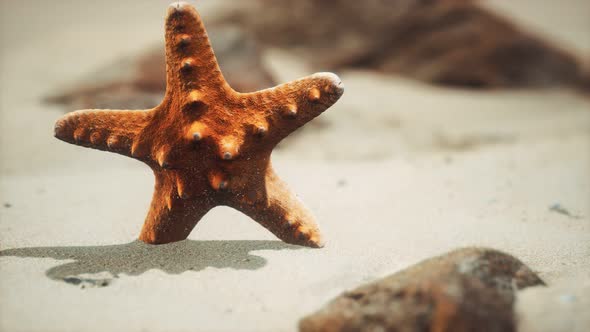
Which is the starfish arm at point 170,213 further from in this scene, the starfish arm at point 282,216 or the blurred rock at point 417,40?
the blurred rock at point 417,40

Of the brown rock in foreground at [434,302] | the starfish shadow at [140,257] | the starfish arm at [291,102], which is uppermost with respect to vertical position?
the starfish arm at [291,102]

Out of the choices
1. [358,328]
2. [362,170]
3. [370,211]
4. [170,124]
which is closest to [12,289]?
[170,124]

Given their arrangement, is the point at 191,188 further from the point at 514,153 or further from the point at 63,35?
the point at 63,35

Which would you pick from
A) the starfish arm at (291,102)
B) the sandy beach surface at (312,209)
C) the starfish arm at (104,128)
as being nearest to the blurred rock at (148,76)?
the sandy beach surface at (312,209)

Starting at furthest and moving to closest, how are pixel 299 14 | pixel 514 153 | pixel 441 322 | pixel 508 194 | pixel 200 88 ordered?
pixel 299 14, pixel 514 153, pixel 508 194, pixel 200 88, pixel 441 322

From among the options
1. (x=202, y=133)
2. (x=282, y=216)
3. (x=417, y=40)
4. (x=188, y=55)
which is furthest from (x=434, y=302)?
(x=417, y=40)

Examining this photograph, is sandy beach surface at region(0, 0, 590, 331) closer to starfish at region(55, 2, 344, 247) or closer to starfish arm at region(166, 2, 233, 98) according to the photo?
starfish at region(55, 2, 344, 247)

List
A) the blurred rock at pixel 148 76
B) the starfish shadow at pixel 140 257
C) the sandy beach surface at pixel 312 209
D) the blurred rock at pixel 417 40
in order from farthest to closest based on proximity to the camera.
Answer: the blurred rock at pixel 417 40 < the blurred rock at pixel 148 76 < the starfish shadow at pixel 140 257 < the sandy beach surface at pixel 312 209
